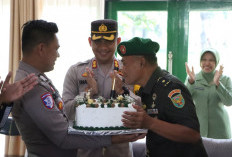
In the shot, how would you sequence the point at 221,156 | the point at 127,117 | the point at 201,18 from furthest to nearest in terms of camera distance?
the point at 201,18
the point at 221,156
the point at 127,117

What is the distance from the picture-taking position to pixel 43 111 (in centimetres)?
191

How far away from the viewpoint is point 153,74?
6.31 feet

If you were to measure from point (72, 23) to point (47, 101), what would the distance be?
3283mm

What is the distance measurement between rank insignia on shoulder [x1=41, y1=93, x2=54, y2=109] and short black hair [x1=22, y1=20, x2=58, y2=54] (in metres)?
0.31

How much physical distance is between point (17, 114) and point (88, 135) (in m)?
0.43

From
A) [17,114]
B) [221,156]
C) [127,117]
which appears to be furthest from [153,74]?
[221,156]

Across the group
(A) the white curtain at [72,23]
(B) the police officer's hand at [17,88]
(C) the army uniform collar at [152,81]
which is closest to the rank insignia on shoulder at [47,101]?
(B) the police officer's hand at [17,88]

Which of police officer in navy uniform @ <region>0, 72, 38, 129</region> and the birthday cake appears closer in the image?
police officer in navy uniform @ <region>0, 72, 38, 129</region>

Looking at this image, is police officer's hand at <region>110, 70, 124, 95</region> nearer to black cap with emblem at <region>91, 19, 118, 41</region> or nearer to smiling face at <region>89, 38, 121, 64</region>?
smiling face at <region>89, 38, 121, 64</region>

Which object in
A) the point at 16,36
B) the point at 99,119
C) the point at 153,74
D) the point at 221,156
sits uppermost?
the point at 16,36

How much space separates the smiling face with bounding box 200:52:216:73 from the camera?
407 centimetres

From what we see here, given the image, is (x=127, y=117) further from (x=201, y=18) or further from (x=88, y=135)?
(x=201, y=18)

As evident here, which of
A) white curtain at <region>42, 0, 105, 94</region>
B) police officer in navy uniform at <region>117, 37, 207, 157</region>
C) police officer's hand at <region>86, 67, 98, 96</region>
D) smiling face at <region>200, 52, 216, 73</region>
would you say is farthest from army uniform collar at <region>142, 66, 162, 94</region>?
white curtain at <region>42, 0, 105, 94</region>

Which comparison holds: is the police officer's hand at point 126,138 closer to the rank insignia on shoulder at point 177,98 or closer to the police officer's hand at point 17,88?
the rank insignia on shoulder at point 177,98
